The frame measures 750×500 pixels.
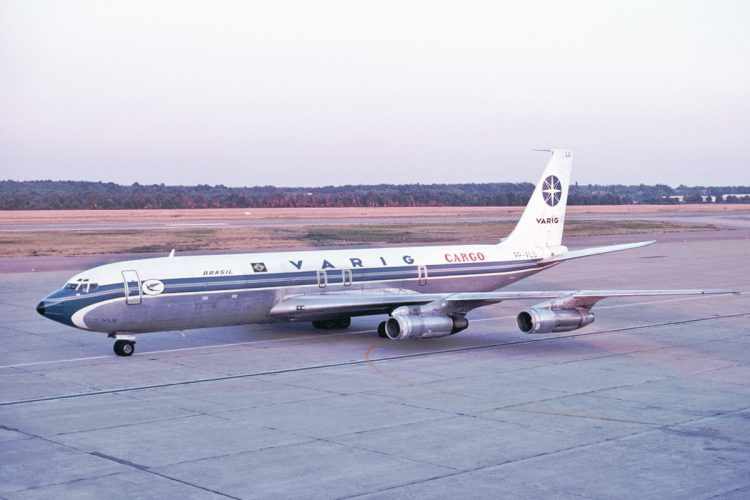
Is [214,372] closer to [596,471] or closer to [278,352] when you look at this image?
[278,352]

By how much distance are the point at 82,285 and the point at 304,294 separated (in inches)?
312

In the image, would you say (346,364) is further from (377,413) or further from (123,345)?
(123,345)

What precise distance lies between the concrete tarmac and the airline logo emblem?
2.18 meters

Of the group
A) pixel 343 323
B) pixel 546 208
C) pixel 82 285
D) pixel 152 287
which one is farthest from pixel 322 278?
pixel 546 208

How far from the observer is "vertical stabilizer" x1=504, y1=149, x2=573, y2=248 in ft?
137

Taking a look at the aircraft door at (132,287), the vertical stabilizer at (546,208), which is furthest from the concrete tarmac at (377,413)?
the vertical stabilizer at (546,208)

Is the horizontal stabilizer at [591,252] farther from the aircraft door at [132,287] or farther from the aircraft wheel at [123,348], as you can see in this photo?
the aircraft wheel at [123,348]

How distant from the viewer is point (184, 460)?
19312 mm

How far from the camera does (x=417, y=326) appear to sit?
32531 millimetres

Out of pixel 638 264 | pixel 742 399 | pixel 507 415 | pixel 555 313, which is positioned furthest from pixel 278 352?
pixel 638 264

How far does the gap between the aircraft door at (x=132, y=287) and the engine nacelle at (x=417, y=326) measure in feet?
27.7

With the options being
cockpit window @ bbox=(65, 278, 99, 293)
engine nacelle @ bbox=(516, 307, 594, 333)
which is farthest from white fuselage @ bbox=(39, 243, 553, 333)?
engine nacelle @ bbox=(516, 307, 594, 333)

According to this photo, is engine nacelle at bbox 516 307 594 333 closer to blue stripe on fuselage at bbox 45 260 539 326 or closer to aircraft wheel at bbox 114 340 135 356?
blue stripe on fuselage at bbox 45 260 539 326

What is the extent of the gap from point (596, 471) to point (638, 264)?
167 feet
